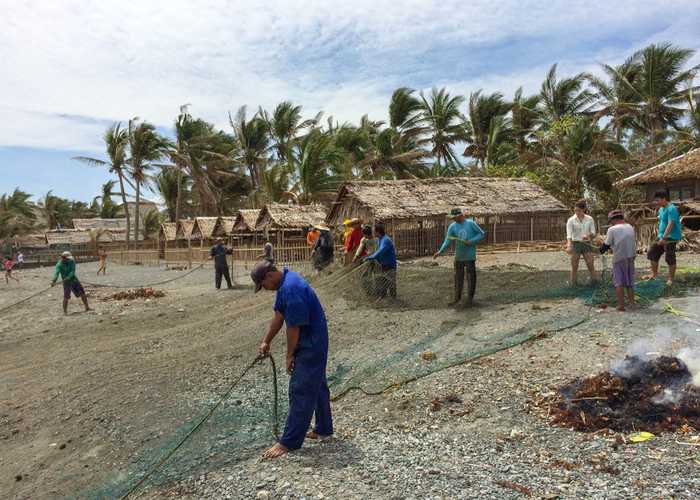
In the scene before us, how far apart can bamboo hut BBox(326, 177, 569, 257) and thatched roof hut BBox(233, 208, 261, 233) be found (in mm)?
6020

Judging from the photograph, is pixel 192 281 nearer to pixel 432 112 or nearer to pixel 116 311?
pixel 116 311

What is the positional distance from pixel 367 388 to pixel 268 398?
0.96 m

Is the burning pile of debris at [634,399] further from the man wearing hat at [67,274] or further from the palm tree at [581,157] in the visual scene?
the palm tree at [581,157]

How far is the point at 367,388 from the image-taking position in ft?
17.4

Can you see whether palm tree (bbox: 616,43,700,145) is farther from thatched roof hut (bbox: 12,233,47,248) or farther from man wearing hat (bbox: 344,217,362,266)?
thatched roof hut (bbox: 12,233,47,248)

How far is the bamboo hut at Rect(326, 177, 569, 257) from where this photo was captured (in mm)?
20453

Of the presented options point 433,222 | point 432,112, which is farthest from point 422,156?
point 433,222

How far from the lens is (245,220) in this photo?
2800 cm

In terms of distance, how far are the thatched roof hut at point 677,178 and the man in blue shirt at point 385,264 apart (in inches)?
637

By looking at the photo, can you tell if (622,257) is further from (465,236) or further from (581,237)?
(465,236)

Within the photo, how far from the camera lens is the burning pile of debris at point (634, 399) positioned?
398 centimetres

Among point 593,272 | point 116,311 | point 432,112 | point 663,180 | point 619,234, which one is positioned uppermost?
point 432,112

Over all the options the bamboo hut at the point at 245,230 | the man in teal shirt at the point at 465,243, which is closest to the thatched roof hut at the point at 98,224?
the bamboo hut at the point at 245,230

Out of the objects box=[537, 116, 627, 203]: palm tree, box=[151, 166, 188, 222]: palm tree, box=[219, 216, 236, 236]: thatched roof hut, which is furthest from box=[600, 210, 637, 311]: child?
box=[151, 166, 188, 222]: palm tree
